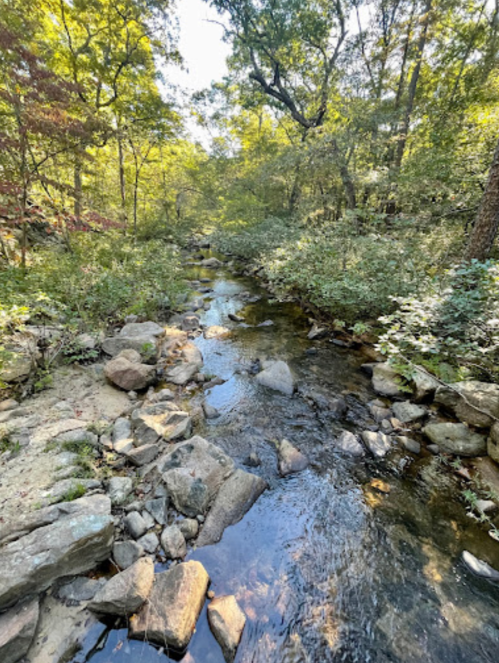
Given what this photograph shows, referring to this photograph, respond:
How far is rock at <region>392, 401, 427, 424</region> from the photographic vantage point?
3924 millimetres

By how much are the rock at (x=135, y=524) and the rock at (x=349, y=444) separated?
2.37m

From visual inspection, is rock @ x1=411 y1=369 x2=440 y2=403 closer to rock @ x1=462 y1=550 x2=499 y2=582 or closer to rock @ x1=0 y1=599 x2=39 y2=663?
rock @ x1=462 y1=550 x2=499 y2=582

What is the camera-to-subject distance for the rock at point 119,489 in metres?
2.62

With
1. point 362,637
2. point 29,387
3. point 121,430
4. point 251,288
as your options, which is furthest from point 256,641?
point 251,288

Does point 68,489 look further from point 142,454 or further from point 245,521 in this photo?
point 245,521

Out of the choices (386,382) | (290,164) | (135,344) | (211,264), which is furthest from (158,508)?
(211,264)

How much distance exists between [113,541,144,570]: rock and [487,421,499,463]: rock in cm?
369

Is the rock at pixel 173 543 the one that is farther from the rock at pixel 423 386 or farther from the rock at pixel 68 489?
the rock at pixel 423 386

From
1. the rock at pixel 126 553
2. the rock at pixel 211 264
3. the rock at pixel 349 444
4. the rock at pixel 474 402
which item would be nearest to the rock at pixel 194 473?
the rock at pixel 126 553

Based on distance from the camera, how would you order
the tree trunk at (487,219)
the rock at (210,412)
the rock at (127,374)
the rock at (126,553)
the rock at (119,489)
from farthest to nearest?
1. the tree trunk at (487,219)
2. the rock at (127,374)
3. the rock at (210,412)
4. the rock at (119,489)
5. the rock at (126,553)

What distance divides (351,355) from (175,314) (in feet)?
15.4

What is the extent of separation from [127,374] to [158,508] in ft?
7.36

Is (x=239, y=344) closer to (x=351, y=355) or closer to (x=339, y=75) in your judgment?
(x=351, y=355)

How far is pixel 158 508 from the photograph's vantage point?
260 cm
